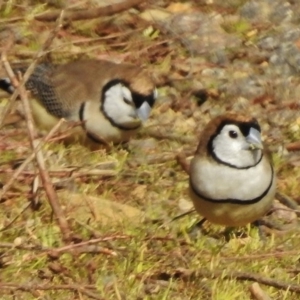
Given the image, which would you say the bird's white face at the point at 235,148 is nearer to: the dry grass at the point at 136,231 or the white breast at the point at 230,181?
the white breast at the point at 230,181

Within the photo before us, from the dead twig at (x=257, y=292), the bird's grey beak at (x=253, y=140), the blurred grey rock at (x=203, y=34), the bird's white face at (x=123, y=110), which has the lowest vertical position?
the blurred grey rock at (x=203, y=34)

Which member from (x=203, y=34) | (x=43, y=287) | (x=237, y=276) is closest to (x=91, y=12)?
(x=203, y=34)

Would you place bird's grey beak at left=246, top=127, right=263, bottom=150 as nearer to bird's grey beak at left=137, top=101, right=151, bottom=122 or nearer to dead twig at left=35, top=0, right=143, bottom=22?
bird's grey beak at left=137, top=101, right=151, bottom=122

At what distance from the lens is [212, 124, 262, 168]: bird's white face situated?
4965 millimetres

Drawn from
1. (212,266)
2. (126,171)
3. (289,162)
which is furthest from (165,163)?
(212,266)

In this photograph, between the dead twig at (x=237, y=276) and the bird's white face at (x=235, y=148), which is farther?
the bird's white face at (x=235, y=148)

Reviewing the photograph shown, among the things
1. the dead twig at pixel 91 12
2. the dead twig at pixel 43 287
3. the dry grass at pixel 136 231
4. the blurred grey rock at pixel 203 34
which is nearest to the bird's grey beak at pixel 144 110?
the dry grass at pixel 136 231

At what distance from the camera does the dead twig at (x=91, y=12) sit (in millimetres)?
7477

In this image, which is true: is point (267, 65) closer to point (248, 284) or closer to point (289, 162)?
point (289, 162)

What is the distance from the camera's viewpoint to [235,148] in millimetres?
4988

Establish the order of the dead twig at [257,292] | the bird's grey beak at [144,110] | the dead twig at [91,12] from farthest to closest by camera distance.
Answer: the dead twig at [91,12] < the bird's grey beak at [144,110] < the dead twig at [257,292]

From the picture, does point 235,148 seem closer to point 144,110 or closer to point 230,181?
point 230,181

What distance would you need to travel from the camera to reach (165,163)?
6148 mm

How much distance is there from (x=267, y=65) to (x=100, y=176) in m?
2.48
